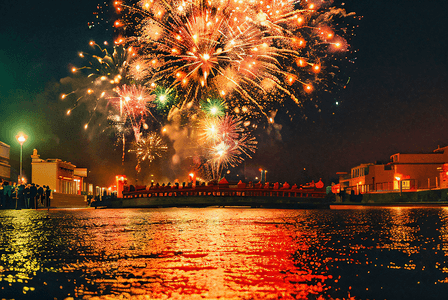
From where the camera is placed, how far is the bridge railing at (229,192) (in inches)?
1590

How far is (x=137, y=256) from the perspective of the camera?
16.9 ft

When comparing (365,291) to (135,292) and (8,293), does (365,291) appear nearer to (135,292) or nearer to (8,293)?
(135,292)

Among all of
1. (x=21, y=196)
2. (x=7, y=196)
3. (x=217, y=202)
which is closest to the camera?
(x=7, y=196)

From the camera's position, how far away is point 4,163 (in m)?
72.3

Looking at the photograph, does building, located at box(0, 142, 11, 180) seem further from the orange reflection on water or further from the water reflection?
the orange reflection on water

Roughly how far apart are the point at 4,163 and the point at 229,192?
1963 inches

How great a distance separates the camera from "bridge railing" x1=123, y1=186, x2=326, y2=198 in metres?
40.4

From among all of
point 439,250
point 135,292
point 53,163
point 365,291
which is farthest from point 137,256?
point 53,163

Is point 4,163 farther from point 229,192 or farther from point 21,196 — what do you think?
point 229,192

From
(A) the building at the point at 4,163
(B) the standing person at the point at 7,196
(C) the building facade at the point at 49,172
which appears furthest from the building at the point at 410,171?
(A) the building at the point at 4,163

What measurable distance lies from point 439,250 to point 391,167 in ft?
250

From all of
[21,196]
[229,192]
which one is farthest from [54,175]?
[229,192]

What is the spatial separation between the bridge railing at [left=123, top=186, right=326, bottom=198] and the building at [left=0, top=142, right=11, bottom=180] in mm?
39657

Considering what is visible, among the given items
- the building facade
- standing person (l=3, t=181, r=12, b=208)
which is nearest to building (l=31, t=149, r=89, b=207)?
the building facade
